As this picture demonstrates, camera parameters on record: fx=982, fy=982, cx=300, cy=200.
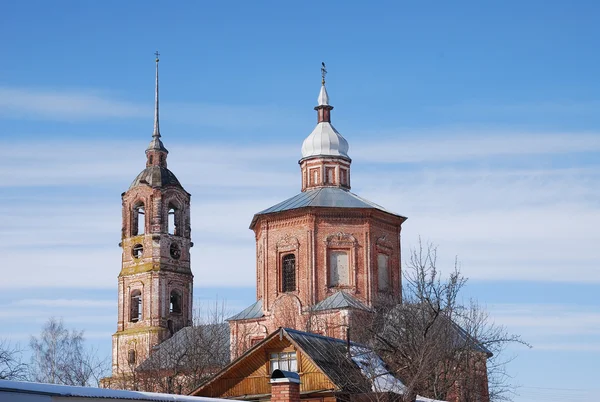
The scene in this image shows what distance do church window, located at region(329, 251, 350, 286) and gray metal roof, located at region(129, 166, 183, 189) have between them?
14.1 metres

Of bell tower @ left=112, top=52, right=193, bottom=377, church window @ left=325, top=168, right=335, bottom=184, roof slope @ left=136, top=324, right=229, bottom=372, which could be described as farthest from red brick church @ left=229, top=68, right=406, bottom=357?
bell tower @ left=112, top=52, right=193, bottom=377

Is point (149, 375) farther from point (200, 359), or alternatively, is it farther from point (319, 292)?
point (319, 292)

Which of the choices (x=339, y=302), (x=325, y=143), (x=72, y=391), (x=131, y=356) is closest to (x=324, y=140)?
(x=325, y=143)

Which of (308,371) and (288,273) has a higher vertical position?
(288,273)

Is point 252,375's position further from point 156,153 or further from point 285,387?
point 156,153

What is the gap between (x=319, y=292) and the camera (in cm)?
3600

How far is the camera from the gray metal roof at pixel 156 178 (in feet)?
157

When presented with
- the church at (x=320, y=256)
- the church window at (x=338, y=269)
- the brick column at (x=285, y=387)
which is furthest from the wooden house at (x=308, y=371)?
the church window at (x=338, y=269)

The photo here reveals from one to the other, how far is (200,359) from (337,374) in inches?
658

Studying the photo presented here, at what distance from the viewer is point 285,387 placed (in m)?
17.7

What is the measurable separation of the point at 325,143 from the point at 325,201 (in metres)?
3.57

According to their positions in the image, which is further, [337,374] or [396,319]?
[396,319]

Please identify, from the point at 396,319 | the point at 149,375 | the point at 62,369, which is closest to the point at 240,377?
the point at 396,319

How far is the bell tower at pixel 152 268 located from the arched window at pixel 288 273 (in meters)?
11.8
